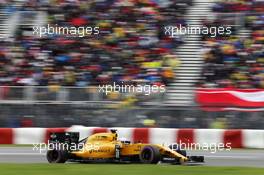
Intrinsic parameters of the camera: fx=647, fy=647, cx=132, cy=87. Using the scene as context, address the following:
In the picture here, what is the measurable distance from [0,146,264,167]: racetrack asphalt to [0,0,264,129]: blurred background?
1.49 meters

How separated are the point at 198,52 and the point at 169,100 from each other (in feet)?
11.4

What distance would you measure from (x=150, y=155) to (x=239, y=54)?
6.95 m

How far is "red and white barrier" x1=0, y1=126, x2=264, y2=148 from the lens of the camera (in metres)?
14.7

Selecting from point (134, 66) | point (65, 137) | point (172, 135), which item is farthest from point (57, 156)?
point (134, 66)

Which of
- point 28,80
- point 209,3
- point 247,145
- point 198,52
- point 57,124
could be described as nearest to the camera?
Answer: point 247,145

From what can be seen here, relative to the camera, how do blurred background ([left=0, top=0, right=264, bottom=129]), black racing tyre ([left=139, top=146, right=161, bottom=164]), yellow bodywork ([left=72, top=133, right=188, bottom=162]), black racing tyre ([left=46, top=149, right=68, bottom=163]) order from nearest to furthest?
black racing tyre ([left=139, top=146, right=161, bottom=164]) < yellow bodywork ([left=72, top=133, right=188, bottom=162]) < black racing tyre ([left=46, top=149, right=68, bottom=163]) < blurred background ([left=0, top=0, right=264, bottom=129])

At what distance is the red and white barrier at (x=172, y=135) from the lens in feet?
48.1

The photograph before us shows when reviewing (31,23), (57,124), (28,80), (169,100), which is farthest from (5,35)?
(169,100)

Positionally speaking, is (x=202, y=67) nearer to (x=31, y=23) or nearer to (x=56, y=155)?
(x=31, y=23)

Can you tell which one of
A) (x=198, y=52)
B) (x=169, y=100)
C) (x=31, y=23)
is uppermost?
(x=31, y=23)

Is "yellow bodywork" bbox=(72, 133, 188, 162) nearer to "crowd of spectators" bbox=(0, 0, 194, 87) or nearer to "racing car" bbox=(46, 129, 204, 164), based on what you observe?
"racing car" bbox=(46, 129, 204, 164)

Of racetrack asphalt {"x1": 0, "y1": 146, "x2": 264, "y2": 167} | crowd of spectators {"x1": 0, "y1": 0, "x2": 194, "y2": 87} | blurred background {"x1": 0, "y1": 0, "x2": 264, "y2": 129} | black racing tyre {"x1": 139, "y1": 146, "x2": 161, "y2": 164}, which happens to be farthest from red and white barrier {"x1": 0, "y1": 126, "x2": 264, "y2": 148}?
black racing tyre {"x1": 139, "y1": 146, "x2": 161, "y2": 164}

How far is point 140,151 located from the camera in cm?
1071

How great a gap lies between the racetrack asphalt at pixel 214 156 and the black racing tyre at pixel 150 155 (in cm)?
87
